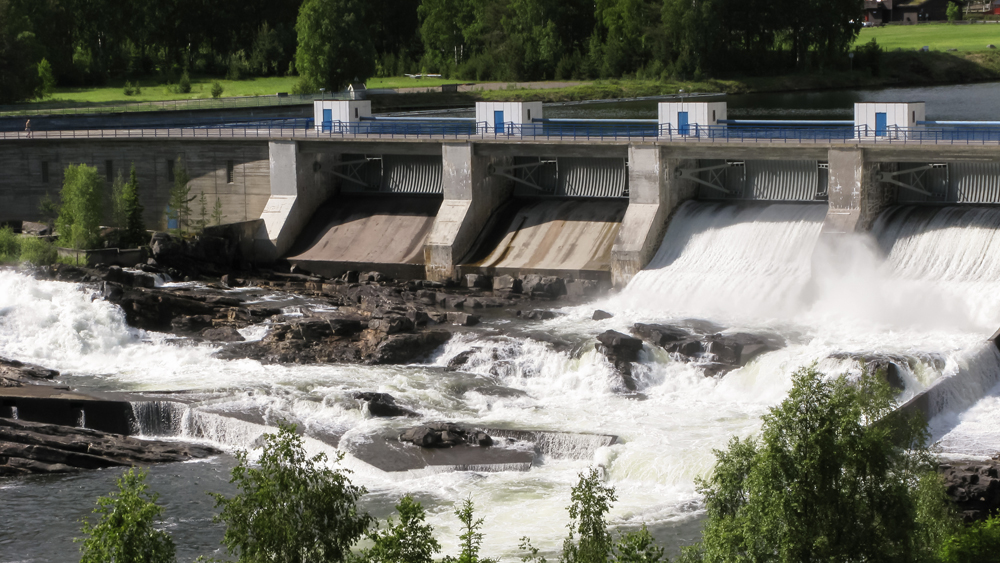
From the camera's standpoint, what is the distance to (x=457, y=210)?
60531 millimetres

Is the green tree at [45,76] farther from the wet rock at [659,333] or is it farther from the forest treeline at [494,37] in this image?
the wet rock at [659,333]

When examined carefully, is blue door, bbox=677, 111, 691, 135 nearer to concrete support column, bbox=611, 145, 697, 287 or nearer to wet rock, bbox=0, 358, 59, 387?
concrete support column, bbox=611, 145, 697, 287

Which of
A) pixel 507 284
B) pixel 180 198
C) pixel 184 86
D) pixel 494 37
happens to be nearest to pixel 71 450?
pixel 507 284

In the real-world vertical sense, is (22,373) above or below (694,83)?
below

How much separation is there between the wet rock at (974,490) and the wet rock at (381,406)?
1681 centimetres

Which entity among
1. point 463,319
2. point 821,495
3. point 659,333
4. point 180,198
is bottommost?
point 821,495

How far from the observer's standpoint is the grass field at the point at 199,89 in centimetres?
11062

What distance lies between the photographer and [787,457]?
21500 millimetres

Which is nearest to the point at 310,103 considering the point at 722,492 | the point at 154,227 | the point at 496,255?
the point at 154,227

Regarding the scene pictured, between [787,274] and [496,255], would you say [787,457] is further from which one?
[496,255]

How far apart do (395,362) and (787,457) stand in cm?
2740

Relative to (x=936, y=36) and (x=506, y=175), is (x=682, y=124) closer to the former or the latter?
(x=506, y=175)

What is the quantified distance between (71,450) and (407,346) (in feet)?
44.4

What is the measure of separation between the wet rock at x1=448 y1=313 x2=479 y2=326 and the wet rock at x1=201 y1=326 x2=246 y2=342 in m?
8.23
